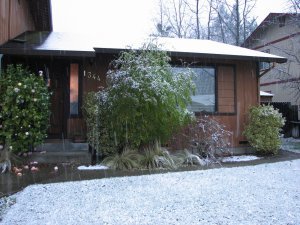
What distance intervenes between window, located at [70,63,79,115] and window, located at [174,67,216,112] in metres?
3.27

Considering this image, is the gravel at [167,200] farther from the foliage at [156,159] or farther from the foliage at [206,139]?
the foliage at [206,139]

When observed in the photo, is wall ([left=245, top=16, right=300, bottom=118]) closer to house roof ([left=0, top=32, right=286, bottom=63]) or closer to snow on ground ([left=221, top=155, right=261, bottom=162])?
house roof ([left=0, top=32, right=286, bottom=63])

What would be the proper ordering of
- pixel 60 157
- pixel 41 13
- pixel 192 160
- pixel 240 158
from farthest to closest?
1. pixel 41 13
2. pixel 240 158
3. pixel 192 160
4. pixel 60 157

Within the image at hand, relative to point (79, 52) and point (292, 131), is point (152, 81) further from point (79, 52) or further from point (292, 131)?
point (292, 131)

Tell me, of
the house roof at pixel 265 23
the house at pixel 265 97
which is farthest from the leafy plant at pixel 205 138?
the house roof at pixel 265 23

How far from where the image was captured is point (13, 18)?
9789mm

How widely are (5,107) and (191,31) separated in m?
23.0

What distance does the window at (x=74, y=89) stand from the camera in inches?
366

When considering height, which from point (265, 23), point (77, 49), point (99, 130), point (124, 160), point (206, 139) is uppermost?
point (265, 23)

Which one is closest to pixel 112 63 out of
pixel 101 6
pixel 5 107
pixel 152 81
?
pixel 152 81

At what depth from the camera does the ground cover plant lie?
24.2ft

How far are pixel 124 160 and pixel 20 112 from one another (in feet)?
7.89

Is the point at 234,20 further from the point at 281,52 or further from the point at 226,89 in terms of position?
the point at 226,89

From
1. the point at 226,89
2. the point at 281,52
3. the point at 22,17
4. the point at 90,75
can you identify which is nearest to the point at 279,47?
the point at 281,52
